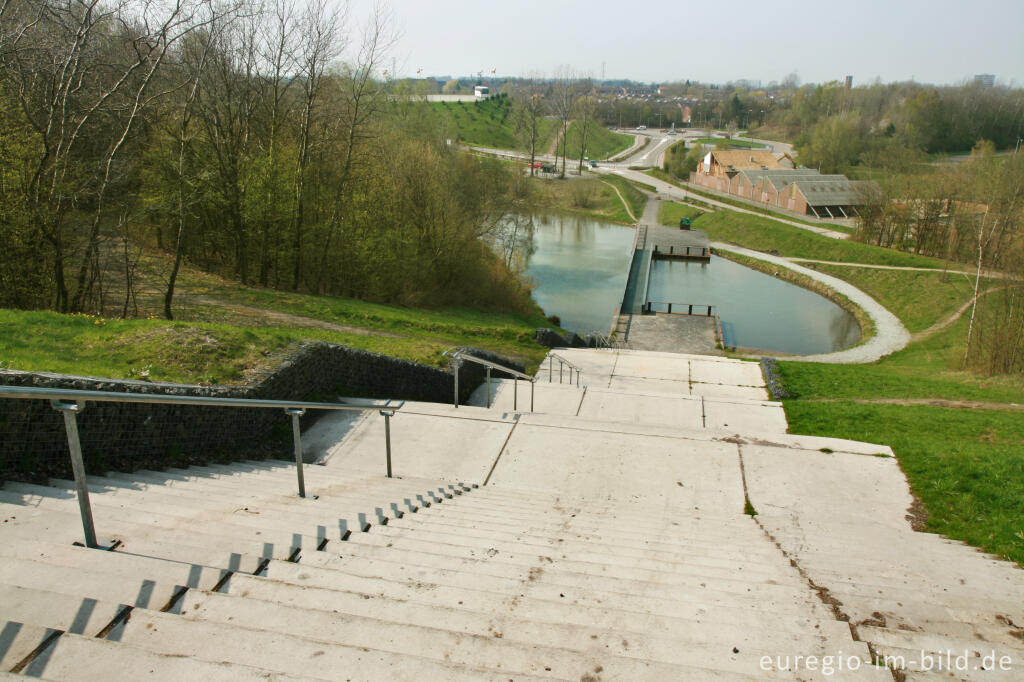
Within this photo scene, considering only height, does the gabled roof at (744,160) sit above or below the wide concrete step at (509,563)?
above

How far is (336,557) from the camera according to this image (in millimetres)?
3602

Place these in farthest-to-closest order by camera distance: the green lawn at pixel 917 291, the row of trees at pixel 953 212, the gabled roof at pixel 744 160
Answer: the gabled roof at pixel 744 160 < the row of trees at pixel 953 212 < the green lawn at pixel 917 291

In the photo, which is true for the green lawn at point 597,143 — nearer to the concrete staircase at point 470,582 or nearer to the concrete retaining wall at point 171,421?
the concrete retaining wall at point 171,421

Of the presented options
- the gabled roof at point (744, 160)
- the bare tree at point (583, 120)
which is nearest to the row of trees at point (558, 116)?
the bare tree at point (583, 120)

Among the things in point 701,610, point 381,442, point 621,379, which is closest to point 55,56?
point 381,442

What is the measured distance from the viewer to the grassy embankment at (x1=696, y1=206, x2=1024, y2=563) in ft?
22.7

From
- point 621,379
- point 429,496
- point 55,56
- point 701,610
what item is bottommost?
point 621,379

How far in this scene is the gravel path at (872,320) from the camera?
2509 cm

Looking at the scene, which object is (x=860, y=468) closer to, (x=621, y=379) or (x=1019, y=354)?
(x=621, y=379)

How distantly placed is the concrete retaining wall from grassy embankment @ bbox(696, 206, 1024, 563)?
7.32m

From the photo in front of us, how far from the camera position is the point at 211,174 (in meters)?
16.1

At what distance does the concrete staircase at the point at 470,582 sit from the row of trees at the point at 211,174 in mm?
8011

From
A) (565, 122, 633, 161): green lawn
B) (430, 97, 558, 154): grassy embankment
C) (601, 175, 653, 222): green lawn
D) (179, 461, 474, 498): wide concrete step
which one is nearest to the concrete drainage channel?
(179, 461, 474, 498): wide concrete step

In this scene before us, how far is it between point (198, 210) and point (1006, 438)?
21705 mm
